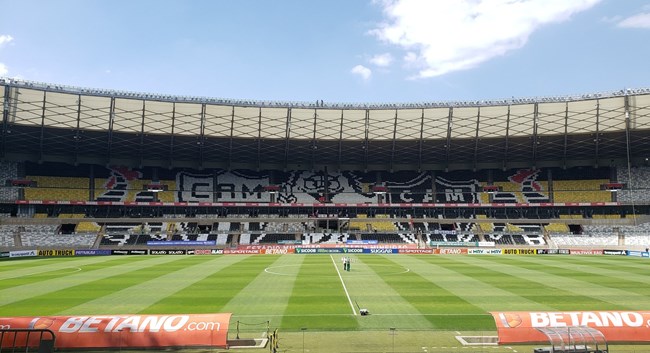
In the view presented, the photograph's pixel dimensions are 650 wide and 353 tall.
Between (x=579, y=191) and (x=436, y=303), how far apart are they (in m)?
62.0

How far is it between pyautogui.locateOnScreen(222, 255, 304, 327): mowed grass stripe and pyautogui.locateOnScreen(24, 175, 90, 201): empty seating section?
4750 centimetres

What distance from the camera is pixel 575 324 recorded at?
15031 millimetres

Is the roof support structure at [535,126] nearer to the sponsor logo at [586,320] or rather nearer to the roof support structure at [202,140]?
the roof support structure at [202,140]

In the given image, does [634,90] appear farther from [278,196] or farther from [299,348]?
[299,348]

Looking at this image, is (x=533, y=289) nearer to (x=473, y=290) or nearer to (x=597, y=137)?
(x=473, y=290)

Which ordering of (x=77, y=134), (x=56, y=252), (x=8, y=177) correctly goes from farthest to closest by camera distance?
(x=8, y=177) < (x=77, y=134) < (x=56, y=252)

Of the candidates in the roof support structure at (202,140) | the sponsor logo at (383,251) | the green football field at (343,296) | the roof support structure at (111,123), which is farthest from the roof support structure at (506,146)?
the roof support structure at (111,123)

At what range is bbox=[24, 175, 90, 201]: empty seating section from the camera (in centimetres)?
6619

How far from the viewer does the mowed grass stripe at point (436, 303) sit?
1848 centimetres

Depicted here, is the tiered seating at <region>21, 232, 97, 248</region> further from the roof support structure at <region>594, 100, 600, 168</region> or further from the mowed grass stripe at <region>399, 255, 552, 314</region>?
the roof support structure at <region>594, 100, 600, 168</region>

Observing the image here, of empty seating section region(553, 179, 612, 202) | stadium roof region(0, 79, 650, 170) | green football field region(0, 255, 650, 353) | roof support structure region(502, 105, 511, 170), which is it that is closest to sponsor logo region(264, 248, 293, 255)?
stadium roof region(0, 79, 650, 170)

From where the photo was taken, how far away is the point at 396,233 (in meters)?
69.2


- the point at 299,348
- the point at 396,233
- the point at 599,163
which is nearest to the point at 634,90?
the point at 599,163

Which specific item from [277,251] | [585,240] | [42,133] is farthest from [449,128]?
[42,133]
